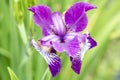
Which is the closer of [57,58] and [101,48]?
[57,58]

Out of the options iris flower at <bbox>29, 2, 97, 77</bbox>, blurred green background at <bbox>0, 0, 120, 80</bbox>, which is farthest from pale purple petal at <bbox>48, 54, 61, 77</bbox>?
blurred green background at <bbox>0, 0, 120, 80</bbox>

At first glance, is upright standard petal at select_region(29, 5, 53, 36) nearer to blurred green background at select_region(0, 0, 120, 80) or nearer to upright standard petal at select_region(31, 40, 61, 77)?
upright standard petal at select_region(31, 40, 61, 77)

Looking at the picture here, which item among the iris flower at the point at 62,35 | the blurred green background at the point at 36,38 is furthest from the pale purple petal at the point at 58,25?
the blurred green background at the point at 36,38

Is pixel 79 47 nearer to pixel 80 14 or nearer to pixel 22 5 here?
pixel 80 14

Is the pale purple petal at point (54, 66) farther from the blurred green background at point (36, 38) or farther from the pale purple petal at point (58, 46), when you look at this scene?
the blurred green background at point (36, 38)

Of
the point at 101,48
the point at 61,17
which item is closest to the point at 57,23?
the point at 61,17

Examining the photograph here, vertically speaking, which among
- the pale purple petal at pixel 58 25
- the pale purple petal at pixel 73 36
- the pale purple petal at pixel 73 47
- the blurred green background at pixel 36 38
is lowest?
the blurred green background at pixel 36 38
